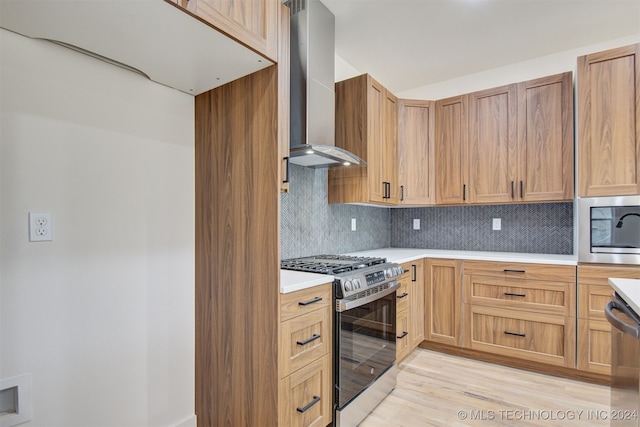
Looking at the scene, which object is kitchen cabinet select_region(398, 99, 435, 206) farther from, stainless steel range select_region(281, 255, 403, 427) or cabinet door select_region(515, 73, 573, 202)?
stainless steel range select_region(281, 255, 403, 427)

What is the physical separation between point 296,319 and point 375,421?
98 cm

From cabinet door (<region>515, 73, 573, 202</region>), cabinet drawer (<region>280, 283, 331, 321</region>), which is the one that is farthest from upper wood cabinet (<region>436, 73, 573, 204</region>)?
cabinet drawer (<region>280, 283, 331, 321</region>)

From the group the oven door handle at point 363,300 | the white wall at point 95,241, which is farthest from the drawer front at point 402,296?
the white wall at point 95,241

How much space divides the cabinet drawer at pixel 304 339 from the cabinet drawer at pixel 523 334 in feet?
5.56

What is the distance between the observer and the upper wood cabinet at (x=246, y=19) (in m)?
1.22

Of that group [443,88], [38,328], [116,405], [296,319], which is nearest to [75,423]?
[116,405]

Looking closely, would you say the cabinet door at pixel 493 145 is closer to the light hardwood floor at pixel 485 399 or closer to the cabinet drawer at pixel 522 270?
the cabinet drawer at pixel 522 270

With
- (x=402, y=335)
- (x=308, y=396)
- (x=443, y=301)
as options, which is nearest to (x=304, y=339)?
(x=308, y=396)

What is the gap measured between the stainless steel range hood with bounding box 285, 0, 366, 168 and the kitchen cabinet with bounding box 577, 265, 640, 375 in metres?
1.97

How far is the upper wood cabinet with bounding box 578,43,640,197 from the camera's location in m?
2.34

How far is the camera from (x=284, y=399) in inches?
59.7

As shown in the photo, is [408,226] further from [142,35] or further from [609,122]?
[142,35]

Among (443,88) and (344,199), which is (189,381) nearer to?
(344,199)

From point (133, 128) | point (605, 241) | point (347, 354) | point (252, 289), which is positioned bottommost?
point (347, 354)
